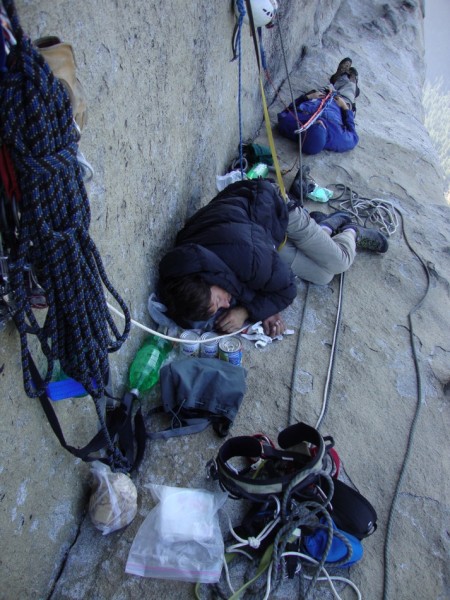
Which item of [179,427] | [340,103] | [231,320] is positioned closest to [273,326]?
[231,320]

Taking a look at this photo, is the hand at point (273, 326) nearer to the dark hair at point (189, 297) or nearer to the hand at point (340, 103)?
the dark hair at point (189, 297)

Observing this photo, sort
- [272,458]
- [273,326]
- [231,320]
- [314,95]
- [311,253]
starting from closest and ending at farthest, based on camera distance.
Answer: [272,458], [231,320], [273,326], [311,253], [314,95]

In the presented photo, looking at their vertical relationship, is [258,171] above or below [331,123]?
below

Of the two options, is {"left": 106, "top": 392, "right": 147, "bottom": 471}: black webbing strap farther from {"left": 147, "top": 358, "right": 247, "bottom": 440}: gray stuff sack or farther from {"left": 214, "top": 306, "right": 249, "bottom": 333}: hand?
{"left": 214, "top": 306, "right": 249, "bottom": 333}: hand

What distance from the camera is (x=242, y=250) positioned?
2.56 metres

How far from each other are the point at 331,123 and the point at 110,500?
4737mm

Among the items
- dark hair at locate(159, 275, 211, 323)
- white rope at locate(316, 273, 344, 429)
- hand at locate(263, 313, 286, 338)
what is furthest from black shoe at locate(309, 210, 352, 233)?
dark hair at locate(159, 275, 211, 323)

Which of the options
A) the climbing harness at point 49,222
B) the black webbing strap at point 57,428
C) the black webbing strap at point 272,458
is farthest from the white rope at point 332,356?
the climbing harness at point 49,222

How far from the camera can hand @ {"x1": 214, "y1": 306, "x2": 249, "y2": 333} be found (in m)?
2.72

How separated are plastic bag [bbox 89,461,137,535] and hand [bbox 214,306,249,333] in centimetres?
110

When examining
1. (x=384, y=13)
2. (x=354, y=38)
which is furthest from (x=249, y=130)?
(x=384, y=13)

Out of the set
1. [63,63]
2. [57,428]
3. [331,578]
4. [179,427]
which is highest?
[63,63]

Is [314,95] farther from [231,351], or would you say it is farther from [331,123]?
[231,351]

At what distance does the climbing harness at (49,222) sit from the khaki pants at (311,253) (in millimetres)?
2241
